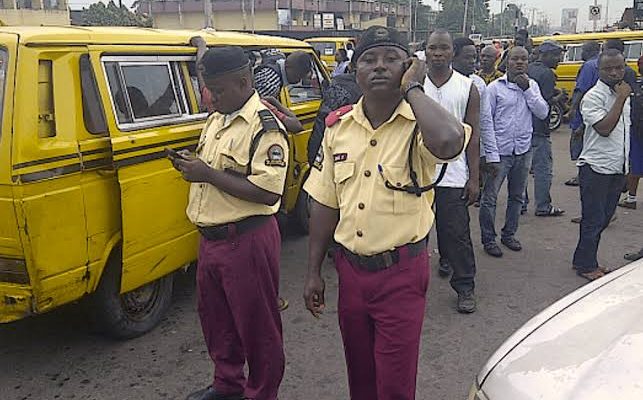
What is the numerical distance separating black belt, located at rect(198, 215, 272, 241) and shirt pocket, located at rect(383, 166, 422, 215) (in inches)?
34.2

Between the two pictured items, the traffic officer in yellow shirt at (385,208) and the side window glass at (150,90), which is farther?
the side window glass at (150,90)

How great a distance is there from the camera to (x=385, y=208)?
2326 millimetres

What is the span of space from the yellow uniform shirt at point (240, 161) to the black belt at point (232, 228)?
0.02m

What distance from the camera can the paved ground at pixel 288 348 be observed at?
3.45 m

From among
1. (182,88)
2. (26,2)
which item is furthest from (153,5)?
(182,88)

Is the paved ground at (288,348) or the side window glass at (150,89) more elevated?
the side window glass at (150,89)

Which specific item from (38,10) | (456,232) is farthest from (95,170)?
(38,10)

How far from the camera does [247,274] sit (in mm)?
2936

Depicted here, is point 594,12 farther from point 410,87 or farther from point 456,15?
point 456,15

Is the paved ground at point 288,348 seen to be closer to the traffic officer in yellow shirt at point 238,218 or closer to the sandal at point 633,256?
the traffic officer in yellow shirt at point 238,218

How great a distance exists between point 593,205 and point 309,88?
283 centimetres

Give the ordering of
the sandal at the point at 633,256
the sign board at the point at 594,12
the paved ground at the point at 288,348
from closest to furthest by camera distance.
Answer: the paved ground at the point at 288,348, the sandal at the point at 633,256, the sign board at the point at 594,12

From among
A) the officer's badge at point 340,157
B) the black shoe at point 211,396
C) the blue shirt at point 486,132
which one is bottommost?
the black shoe at point 211,396

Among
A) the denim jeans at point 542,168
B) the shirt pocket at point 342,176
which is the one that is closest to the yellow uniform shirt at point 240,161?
the shirt pocket at point 342,176
